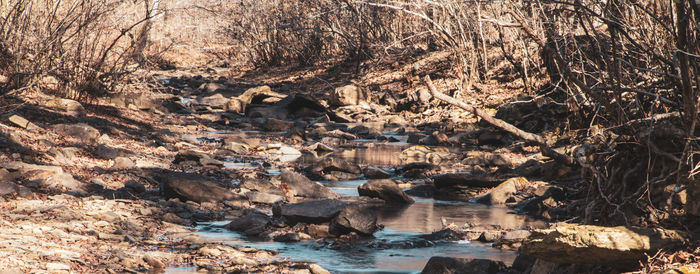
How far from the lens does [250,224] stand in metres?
7.14

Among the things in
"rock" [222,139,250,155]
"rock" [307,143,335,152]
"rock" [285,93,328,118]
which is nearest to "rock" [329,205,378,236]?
"rock" [222,139,250,155]

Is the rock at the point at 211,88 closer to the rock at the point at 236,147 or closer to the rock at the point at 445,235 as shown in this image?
the rock at the point at 236,147

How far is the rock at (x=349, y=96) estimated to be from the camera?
21719 millimetres

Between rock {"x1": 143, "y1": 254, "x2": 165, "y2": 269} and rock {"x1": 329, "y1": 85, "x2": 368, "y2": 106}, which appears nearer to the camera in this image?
rock {"x1": 143, "y1": 254, "x2": 165, "y2": 269}

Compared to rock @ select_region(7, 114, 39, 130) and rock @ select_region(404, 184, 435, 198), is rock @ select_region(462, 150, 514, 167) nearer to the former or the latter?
rock @ select_region(404, 184, 435, 198)

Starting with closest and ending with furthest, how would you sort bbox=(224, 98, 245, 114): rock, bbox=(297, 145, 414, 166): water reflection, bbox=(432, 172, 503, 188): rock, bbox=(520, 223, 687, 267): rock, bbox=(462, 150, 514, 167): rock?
bbox=(520, 223, 687, 267): rock < bbox=(432, 172, 503, 188): rock < bbox=(462, 150, 514, 167): rock < bbox=(297, 145, 414, 166): water reflection < bbox=(224, 98, 245, 114): rock

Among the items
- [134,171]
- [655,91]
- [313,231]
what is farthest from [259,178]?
[655,91]

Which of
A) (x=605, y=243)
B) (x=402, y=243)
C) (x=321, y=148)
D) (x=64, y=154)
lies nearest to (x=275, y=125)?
(x=321, y=148)

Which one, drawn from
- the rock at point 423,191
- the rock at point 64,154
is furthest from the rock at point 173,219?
the rock at point 423,191

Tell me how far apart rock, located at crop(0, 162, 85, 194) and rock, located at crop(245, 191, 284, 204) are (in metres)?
1.97

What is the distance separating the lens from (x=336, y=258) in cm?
621

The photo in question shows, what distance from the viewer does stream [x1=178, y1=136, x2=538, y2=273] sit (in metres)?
6.11

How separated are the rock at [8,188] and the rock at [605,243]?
5280mm

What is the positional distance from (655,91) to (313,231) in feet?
11.2
